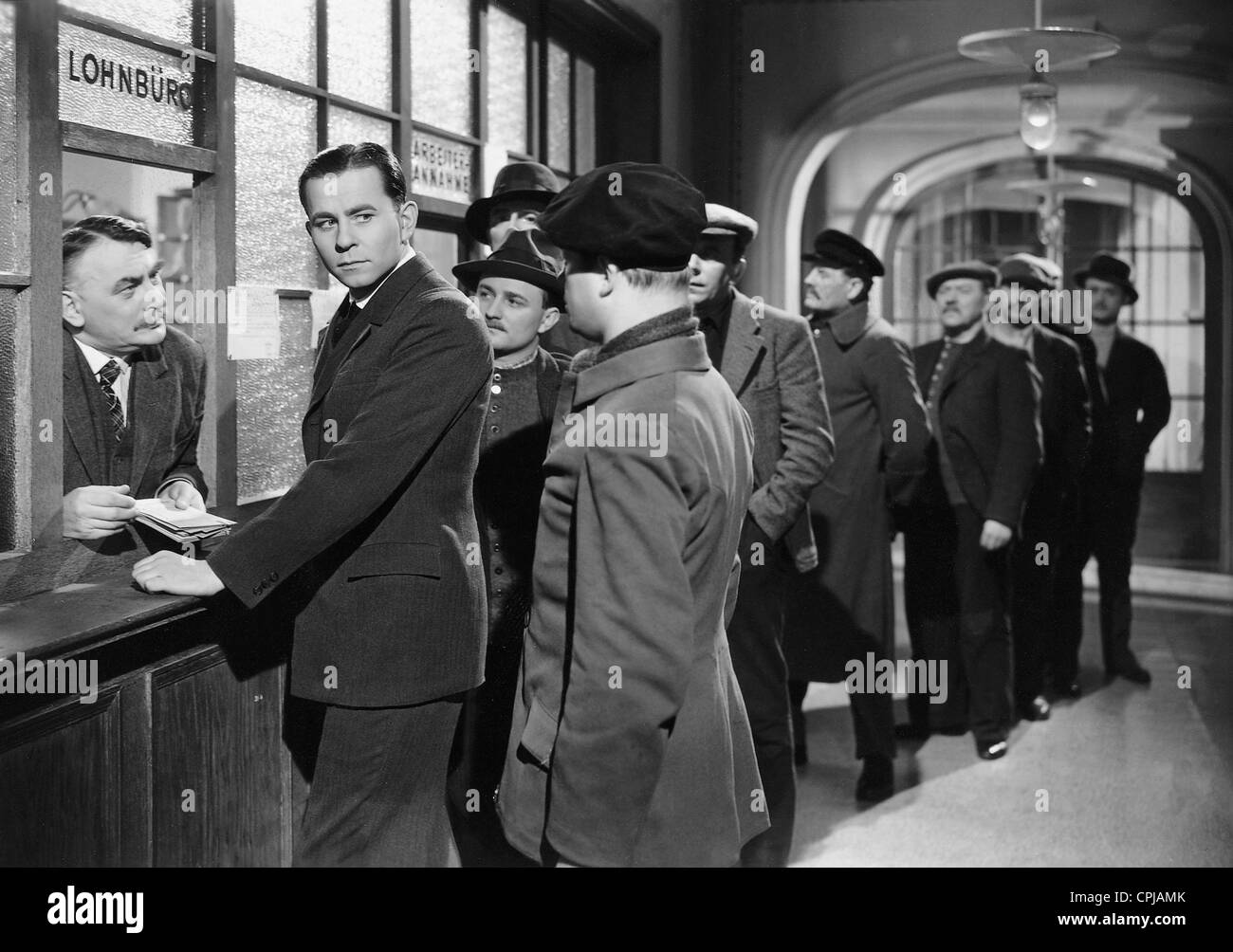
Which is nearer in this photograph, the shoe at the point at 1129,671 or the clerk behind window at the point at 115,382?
the clerk behind window at the point at 115,382

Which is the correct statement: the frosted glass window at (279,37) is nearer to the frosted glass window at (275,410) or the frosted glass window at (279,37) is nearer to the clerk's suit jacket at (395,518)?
the frosted glass window at (275,410)

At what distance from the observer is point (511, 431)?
126 inches

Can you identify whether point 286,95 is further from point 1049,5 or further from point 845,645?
point 1049,5

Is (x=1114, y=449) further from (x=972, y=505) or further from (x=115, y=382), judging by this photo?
(x=115, y=382)

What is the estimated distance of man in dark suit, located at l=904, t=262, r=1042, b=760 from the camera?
16.1 ft

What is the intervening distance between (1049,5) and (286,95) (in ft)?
15.1

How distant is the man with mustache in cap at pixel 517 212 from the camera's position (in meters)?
3.90

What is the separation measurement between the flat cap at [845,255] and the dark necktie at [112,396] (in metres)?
2.46

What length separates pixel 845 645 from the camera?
4.60 m

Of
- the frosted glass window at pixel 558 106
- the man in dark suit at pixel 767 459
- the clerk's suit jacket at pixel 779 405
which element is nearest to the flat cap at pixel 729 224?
the man in dark suit at pixel 767 459

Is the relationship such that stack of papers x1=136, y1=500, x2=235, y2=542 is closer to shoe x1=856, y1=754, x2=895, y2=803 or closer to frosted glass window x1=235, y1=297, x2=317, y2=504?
frosted glass window x1=235, y1=297, x2=317, y2=504

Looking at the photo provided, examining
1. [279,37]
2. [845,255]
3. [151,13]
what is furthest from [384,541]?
[845,255]

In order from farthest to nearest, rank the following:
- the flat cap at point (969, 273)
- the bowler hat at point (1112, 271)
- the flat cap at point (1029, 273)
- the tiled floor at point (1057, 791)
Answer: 1. the bowler hat at point (1112, 271)
2. the flat cap at point (1029, 273)
3. the flat cap at point (969, 273)
4. the tiled floor at point (1057, 791)

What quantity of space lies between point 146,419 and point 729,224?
4.79 feet
